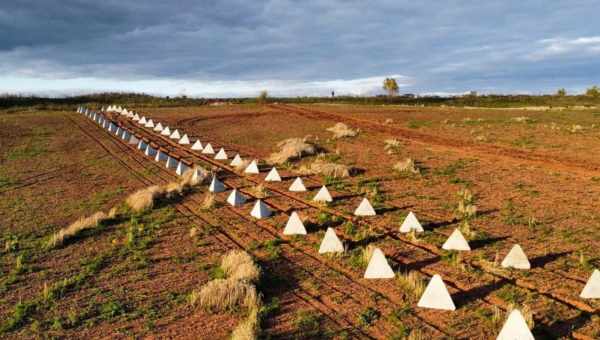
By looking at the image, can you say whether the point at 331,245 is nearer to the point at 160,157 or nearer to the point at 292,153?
the point at 292,153

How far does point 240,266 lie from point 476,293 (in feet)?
15.8

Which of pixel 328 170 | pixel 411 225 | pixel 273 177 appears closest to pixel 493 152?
pixel 328 170

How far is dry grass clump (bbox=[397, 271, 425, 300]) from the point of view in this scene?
29.7ft

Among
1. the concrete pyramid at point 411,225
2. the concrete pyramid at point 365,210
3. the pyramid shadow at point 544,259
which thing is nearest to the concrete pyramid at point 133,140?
the concrete pyramid at point 365,210

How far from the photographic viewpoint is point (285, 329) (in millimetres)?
7891

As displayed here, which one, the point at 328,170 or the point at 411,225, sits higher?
the point at 328,170

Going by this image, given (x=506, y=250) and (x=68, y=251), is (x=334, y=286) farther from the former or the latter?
(x=68, y=251)

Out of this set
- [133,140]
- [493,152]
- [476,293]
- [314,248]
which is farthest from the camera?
[133,140]

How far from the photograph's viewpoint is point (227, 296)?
8.91 m

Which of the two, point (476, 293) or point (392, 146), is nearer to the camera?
point (476, 293)

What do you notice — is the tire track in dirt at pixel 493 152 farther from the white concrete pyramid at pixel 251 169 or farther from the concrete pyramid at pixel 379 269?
the concrete pyramid at pixel 379 269

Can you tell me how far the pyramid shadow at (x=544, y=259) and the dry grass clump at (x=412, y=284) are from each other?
114 inches

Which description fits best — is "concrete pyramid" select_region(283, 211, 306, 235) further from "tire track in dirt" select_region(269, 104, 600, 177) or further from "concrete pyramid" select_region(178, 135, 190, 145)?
"concrete pyramid" select_region(178, 135, 190, 145)

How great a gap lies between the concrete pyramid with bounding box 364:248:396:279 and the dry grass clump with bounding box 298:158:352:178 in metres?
10.8
